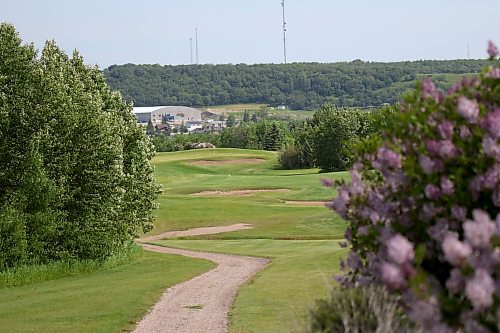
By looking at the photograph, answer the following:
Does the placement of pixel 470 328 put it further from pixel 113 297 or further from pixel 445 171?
pixel 113 297

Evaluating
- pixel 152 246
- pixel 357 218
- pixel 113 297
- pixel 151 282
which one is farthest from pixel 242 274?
pixel 357 218

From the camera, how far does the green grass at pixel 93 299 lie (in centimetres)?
1834

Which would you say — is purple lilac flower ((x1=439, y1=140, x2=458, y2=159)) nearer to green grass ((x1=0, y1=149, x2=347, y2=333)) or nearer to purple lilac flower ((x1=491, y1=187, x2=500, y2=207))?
purple lilac flower ((x1=491, y1=187, x2=500, y2=207))

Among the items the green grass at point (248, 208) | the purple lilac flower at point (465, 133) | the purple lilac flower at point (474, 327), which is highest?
the purple lilac flower at point (465, 133)

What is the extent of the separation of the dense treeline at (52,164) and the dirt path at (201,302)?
18.8 ft

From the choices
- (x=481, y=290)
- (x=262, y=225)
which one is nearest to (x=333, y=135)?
(x=262, y=225)

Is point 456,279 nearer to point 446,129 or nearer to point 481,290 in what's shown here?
point 481,290

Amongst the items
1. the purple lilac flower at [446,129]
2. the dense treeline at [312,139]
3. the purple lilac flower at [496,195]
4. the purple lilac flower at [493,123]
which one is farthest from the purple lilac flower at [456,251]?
the dense treeline at [312,139]

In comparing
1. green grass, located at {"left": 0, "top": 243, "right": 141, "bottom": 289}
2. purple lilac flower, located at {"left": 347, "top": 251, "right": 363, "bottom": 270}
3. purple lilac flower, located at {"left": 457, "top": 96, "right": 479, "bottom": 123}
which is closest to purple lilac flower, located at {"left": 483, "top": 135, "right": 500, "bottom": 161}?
purple lilac flower, located at {"left": 457, "top": 96, "right": 479, "bottom": 123}

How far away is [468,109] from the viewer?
20.6 feet

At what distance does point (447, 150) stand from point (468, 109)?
0.38 m

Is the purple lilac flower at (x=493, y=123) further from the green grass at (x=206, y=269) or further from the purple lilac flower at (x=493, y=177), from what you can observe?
the green grass at (x=206, y=269)

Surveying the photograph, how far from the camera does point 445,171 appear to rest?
626 centimetres

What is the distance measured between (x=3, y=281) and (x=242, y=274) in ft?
28.7
